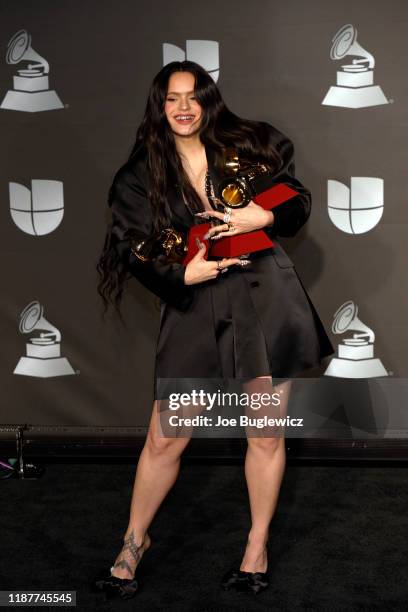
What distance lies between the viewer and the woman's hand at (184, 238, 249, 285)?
2129 mm

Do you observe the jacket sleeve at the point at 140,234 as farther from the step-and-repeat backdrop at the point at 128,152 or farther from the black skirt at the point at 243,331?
the step-and-repeat backdrop at the point at 128,152

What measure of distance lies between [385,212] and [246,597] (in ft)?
5.74

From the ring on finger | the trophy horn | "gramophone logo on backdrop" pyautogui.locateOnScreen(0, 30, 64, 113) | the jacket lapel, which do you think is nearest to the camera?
the ring on finger

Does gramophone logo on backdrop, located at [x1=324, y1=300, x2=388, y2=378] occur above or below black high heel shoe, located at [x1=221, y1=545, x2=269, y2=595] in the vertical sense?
above

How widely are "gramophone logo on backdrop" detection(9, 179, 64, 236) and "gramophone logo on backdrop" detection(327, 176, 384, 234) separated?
1.18 meters

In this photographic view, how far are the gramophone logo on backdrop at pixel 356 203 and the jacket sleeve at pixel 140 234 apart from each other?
49.1 inches

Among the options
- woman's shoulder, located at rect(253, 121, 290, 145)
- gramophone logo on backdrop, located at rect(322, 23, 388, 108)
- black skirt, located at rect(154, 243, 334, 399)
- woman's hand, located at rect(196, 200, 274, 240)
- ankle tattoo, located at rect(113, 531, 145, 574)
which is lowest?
ankle tattoo, located at rect(113, 531, 145, 574)

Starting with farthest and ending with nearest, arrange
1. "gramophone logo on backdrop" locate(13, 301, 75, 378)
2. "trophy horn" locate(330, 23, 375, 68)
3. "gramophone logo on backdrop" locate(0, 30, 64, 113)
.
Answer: "gramophone logo on backdrop" locate(13, 301, 75, 378), "gramophone logo on backdrop" locate(0, 30, 64, 113), "trophy horn" locate(330, 23, 375, 68)

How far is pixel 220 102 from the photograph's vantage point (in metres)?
2.25

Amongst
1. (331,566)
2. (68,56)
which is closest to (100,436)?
(331,566)

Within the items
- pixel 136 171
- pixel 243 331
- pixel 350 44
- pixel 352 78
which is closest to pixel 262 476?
pixel 243 331

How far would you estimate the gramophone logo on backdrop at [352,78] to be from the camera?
319 centimetres

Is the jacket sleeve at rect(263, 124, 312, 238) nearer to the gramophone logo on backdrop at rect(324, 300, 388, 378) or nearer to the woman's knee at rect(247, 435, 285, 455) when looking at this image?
the woman's knee at rect(247, 435, 285, 455)

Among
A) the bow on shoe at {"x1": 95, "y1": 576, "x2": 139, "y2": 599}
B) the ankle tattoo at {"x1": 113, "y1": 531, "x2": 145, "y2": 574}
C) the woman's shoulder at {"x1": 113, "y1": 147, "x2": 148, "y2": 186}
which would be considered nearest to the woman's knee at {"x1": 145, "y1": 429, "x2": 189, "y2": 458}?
the ankle tattoo at {"x1": 113, "y1": 531, "x2": 145, "y2": 574}
